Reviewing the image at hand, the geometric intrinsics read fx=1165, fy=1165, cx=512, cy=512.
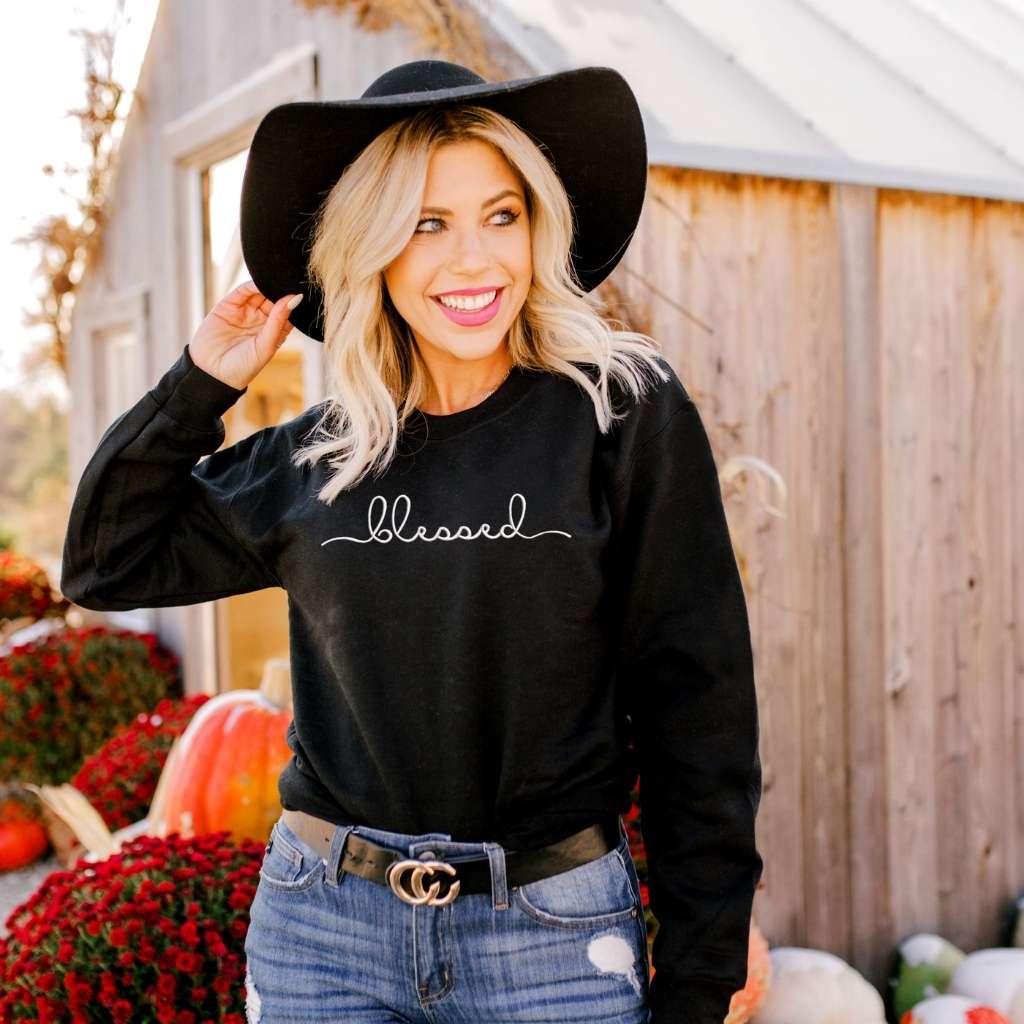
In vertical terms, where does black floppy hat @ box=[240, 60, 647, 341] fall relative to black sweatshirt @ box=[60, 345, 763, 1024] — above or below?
above

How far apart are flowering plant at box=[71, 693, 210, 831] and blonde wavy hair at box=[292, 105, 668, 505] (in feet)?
8.88

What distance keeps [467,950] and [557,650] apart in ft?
1.28

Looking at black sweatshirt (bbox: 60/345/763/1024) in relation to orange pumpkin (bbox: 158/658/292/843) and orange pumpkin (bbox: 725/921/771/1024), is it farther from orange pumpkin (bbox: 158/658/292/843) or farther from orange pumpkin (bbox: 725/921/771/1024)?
orange pumpkin (bbox: 158/658/292/843)

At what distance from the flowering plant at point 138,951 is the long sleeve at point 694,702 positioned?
3.20 ft

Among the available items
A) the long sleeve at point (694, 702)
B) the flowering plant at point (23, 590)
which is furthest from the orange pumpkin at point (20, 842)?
the long sleeve at point (694, 702)

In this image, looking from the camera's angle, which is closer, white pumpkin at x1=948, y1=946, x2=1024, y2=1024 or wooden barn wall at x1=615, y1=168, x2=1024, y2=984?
white pumpkin at x1=948, y1=946, x2=1024, y2=1024

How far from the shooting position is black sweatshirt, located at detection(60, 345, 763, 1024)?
1.50 meters

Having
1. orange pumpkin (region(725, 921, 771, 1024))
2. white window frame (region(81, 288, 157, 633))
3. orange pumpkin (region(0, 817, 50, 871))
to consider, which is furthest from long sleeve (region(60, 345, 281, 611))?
orange pumpkin (region(0, 817, 50, 871))

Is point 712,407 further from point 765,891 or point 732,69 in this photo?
point 765,891

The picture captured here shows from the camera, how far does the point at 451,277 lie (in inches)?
64.1

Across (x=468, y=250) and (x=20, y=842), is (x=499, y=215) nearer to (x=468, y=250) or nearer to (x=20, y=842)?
(x=468, y=250)

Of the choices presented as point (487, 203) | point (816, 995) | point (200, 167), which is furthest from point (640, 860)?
point (200, 167)

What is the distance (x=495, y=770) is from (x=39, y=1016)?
3.86ft

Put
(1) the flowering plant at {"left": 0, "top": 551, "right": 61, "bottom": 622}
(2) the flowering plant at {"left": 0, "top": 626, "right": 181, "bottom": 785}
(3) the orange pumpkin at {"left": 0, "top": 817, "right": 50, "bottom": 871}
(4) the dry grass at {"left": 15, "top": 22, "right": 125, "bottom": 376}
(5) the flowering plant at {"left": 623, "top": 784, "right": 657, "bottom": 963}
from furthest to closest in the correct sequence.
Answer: (1) the flowering plant at {"left": 0, "top": 551, "right": 61, "bottom": 622}
(4) the dry grass at {"left": 15, "top": 22, "right": 125, "bottom": 376}
(2) the flowering plant at {"left": 0, "top": 626, "right": 181, "bottom": 785}
(3) the orange pumpkin at {"left": 0, "top": 817, "right": 50, "bottom": 871}
(5) the flowering plant at {"left": 623, "top": 784, "right": 657, "bottom": 963}
